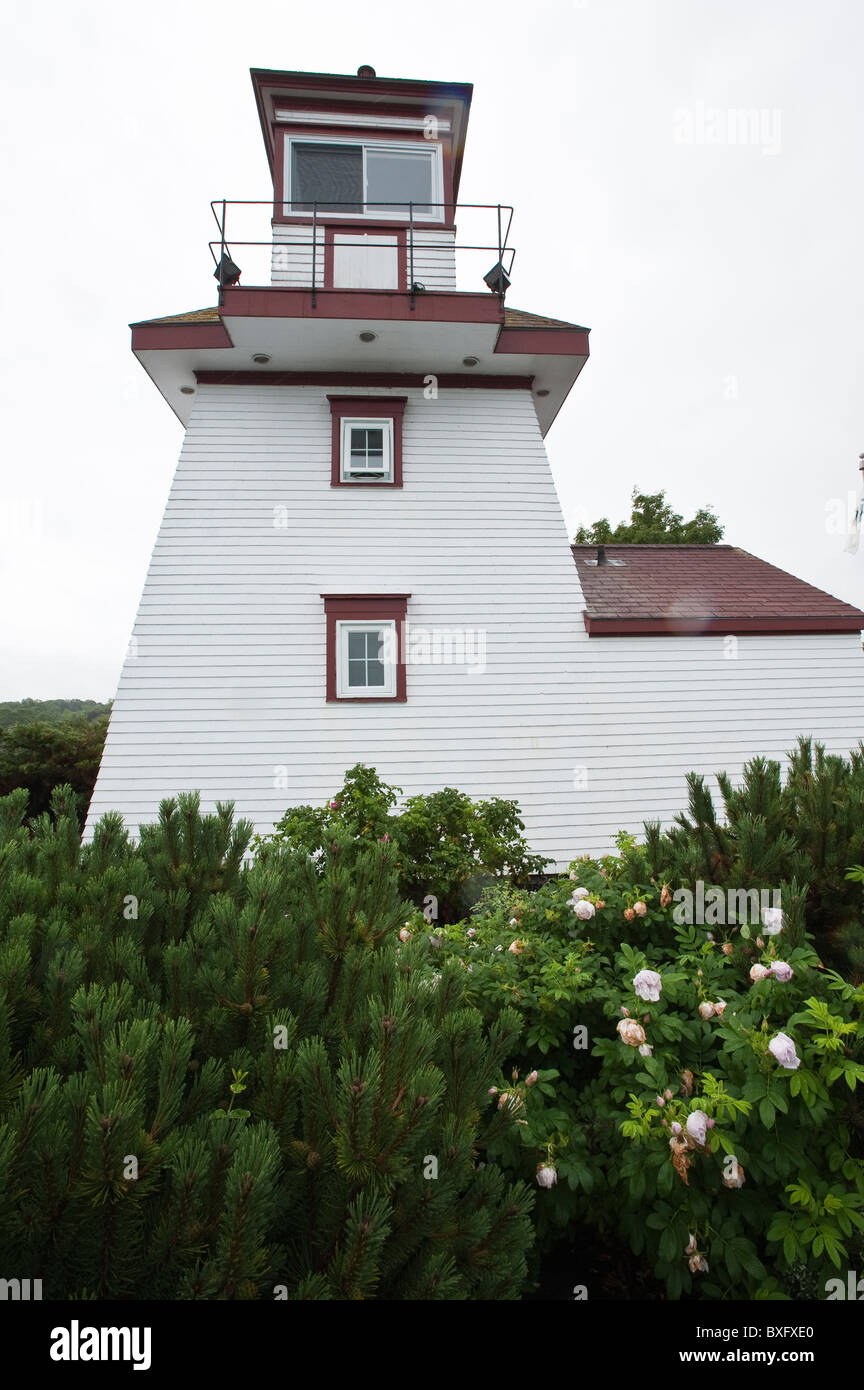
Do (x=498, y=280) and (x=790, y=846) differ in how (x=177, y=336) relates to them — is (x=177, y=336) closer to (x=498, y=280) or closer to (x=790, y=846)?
(x=498, y=280)

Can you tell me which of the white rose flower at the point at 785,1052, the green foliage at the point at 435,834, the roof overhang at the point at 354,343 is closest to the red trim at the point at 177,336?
the roof overhang at the point at 354,343

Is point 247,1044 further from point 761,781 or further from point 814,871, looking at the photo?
point 761,781

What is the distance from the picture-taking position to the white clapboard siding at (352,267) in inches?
384

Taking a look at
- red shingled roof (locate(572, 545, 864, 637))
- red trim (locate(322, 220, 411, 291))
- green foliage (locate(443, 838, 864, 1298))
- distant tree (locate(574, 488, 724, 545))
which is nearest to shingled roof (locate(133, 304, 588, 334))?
red trim (locate(322, 220, 411, 291))

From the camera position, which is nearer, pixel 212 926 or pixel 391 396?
pixel 212 926

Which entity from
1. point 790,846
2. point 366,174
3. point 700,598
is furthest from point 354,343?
point 790,846

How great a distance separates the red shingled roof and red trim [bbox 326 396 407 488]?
3652 mm

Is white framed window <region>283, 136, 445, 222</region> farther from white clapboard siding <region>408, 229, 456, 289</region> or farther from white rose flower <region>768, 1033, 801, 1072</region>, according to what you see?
white rose flower <region>768, 1033, 801, 1072</region>

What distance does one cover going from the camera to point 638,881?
336cm

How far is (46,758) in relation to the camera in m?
12.1

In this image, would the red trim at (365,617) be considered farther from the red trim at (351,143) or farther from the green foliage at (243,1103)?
the green foliage at (243,1103)

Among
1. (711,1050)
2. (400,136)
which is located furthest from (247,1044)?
(400,136)

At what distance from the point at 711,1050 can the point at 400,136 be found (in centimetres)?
1366

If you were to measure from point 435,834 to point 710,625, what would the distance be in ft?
18.2
